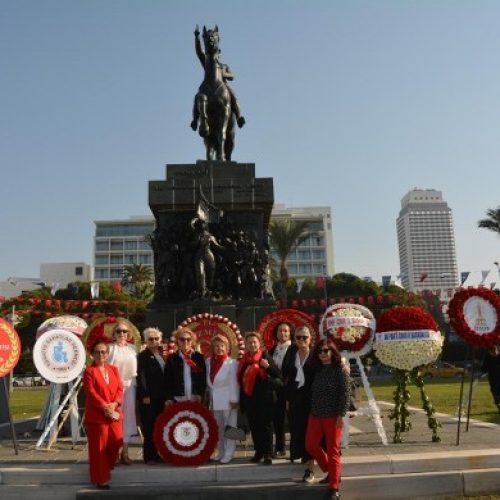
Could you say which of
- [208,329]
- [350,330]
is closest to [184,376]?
[208,329]

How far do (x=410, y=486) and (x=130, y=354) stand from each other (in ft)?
12.7

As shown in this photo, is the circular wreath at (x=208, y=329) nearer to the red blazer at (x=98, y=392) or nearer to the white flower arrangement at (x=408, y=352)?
the white flower arrangement at (x=408, y=352)

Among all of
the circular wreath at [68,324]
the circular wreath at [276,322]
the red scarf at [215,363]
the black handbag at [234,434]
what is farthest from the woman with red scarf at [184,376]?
the circular wreath at [68,324]

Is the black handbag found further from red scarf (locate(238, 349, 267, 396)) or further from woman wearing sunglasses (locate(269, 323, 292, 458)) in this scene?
woman wearing sunglasses (locate(269, 323, 292, 458))

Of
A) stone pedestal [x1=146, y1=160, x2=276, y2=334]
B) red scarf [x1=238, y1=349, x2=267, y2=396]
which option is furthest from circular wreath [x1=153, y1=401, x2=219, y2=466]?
stone pedestal [x1=146, y1=160, x2=276, y2=334]

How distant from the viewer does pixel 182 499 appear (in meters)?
5.68

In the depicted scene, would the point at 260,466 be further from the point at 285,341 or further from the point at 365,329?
the point at 365,329

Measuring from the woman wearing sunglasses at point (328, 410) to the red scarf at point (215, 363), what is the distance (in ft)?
4.35

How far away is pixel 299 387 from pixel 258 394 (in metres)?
0.54

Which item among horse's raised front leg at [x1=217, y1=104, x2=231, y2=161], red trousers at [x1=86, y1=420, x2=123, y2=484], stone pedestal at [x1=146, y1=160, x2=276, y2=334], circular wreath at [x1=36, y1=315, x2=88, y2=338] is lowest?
red trousers at [x1=86, y1=420, x2=123, y2=484]

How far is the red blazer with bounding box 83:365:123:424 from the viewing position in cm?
610

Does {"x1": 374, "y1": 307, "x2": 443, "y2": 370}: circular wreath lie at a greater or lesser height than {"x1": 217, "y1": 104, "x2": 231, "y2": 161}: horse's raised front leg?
lesser

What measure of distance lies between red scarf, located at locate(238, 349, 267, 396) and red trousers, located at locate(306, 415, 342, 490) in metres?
0.92

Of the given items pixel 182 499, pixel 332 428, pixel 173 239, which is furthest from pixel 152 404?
pixel 173 239
